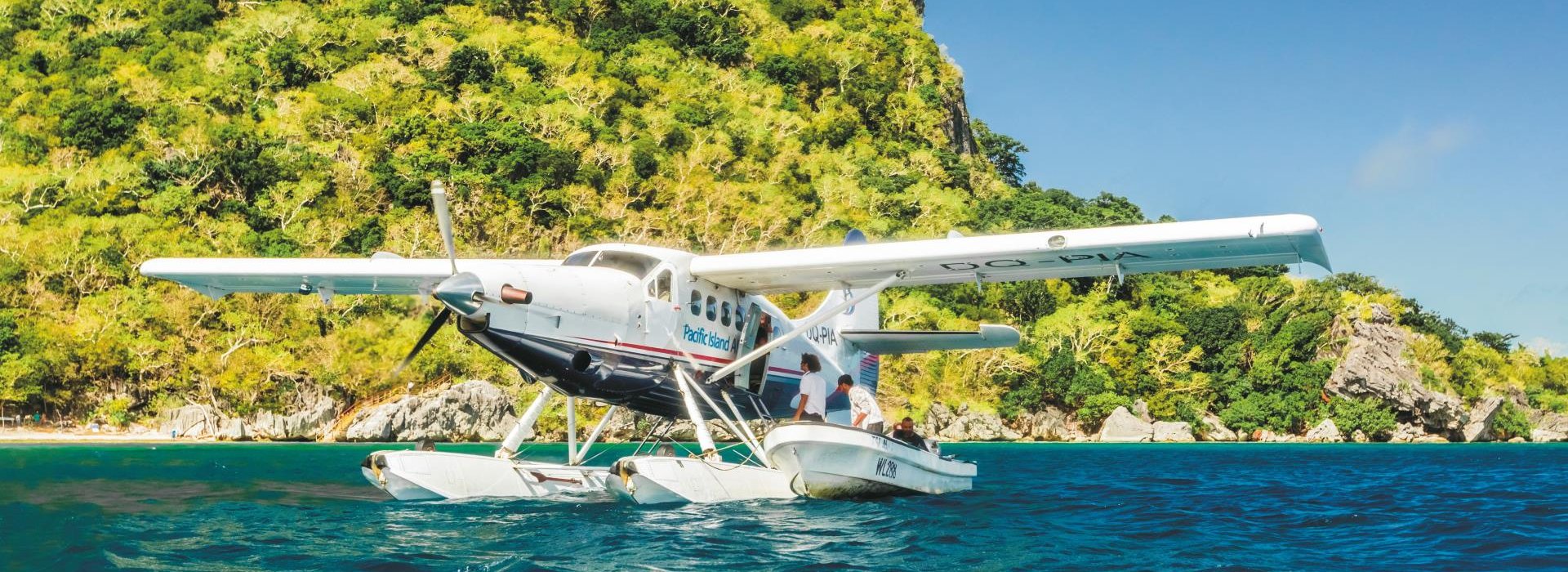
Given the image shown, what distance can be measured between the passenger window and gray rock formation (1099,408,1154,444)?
122ft

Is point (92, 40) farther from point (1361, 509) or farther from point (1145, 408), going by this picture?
point (1361, 509)

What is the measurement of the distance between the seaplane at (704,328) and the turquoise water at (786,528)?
0.38m

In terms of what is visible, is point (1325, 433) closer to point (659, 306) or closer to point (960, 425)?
point (960, 425)

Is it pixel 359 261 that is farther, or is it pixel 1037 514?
pixel 359 261

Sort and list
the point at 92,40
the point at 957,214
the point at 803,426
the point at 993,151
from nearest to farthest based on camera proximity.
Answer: the point at 803,426 → the point at 92,40 → the point at 957,214 → the point at 993,151

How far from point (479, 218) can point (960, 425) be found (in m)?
21.3

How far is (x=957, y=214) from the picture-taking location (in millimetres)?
62250

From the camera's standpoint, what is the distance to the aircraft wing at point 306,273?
14.5m

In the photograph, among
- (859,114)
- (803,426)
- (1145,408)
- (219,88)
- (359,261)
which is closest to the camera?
(803,426)

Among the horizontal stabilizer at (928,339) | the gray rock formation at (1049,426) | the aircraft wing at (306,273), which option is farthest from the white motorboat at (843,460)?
the gray rock formation at (1049,426)

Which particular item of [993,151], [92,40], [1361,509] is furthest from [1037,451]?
[993,151]

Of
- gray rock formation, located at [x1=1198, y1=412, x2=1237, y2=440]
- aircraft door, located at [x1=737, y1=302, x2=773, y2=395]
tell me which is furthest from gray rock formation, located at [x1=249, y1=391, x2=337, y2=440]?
gray rock formation, located at [x1=1198, y1=412, x2=1237, y2=440]

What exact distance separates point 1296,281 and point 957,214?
18.3m

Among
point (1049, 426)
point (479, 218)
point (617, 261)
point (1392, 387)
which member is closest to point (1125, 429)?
point (1049, 426)
